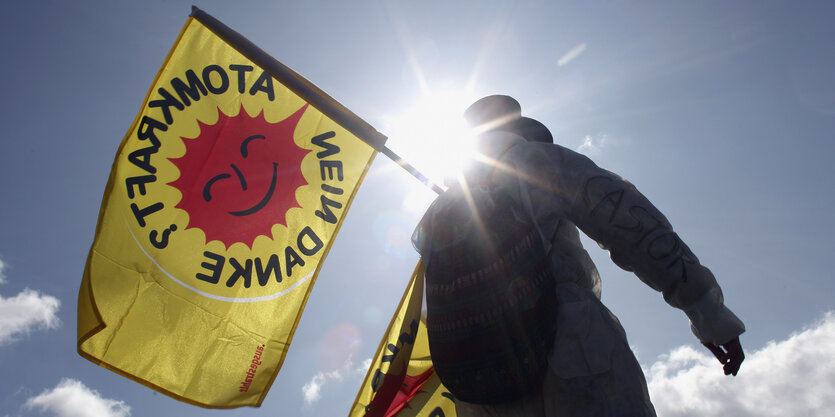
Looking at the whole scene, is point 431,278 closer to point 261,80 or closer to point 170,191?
point 170,191

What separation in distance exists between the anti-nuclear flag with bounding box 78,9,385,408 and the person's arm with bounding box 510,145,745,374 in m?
1.83

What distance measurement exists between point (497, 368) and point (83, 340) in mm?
2519

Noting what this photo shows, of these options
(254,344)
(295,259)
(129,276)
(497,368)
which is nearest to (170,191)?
(129,276)

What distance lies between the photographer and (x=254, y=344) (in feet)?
10.8

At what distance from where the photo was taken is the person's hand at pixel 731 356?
177cm

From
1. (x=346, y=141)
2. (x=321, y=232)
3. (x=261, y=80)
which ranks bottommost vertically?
(x=321, y=232)

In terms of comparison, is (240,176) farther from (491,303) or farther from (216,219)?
(491,303)

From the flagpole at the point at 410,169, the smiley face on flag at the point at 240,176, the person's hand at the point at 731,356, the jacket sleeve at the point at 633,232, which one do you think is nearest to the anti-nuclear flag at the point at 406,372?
the flagpole at the point at 410,169

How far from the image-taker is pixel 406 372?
336cm

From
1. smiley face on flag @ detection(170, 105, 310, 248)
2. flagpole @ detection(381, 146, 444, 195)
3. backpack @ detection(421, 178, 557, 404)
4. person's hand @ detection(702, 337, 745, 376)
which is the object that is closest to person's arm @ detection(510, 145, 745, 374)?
person's hand @ detection(702, 337, 745, 376)

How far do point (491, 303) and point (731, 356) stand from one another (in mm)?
963

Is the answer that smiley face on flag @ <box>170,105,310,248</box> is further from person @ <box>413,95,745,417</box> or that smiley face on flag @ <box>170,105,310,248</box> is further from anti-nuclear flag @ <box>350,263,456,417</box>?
person @ <box>413,95,745,417</box>

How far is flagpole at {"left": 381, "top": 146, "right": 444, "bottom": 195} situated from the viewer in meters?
3.37

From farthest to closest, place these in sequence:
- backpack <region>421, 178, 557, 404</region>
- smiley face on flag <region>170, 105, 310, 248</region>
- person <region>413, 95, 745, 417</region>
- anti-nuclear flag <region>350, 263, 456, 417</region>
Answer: smiley face on flag <region>170, 105, 310, 248</region> → anti-nuclear flag <region>350, 263, 456, 417</region> → backpack <region>421, 178, 557, 404</region> → person <region>413, 95, 745, 417</region>
